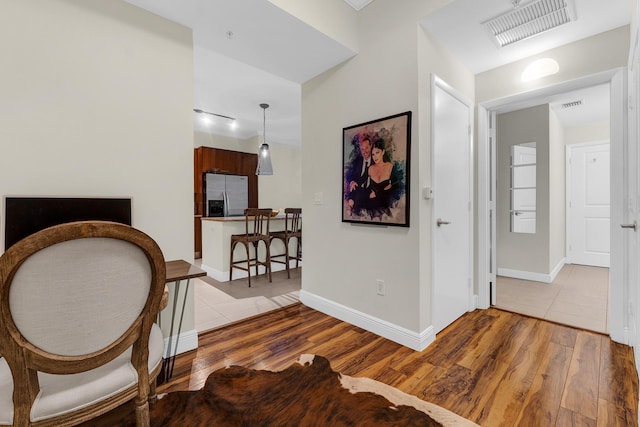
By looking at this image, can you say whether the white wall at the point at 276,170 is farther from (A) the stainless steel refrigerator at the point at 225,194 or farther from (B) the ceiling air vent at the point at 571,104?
(B) the ceiling air vent at the point at 571,104

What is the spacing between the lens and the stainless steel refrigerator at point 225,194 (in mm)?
6023

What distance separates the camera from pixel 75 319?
956mm

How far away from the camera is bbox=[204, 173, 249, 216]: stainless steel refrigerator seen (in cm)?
602

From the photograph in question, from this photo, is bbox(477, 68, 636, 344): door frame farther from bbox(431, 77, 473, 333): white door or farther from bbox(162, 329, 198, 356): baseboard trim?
bbox(162, 329, 198, 356): baseboard trim

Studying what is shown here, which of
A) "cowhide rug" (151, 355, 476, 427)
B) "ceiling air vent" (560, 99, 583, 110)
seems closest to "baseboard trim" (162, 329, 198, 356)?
"cowhide rug" (151, 355, 476, 427)

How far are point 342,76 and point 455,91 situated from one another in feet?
3.43

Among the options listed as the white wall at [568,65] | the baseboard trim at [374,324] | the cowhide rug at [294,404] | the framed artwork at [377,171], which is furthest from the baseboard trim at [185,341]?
the white wall at [568,65]

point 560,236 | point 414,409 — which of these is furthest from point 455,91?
point 560,236

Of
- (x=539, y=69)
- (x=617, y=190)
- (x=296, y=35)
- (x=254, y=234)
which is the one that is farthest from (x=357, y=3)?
(x=254, y=234)

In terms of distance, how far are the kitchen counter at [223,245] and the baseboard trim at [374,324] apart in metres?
1.60

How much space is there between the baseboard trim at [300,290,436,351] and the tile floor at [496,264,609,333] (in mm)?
1437

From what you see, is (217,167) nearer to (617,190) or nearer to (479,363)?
(479,363)

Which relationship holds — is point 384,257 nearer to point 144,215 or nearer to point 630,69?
point 144,215

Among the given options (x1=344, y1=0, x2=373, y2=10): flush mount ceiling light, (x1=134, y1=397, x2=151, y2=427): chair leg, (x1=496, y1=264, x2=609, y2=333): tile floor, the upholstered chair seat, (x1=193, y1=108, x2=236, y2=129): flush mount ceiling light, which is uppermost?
(x1=344, y1=0, x2=373, y2=10): flush mount ceiling light
